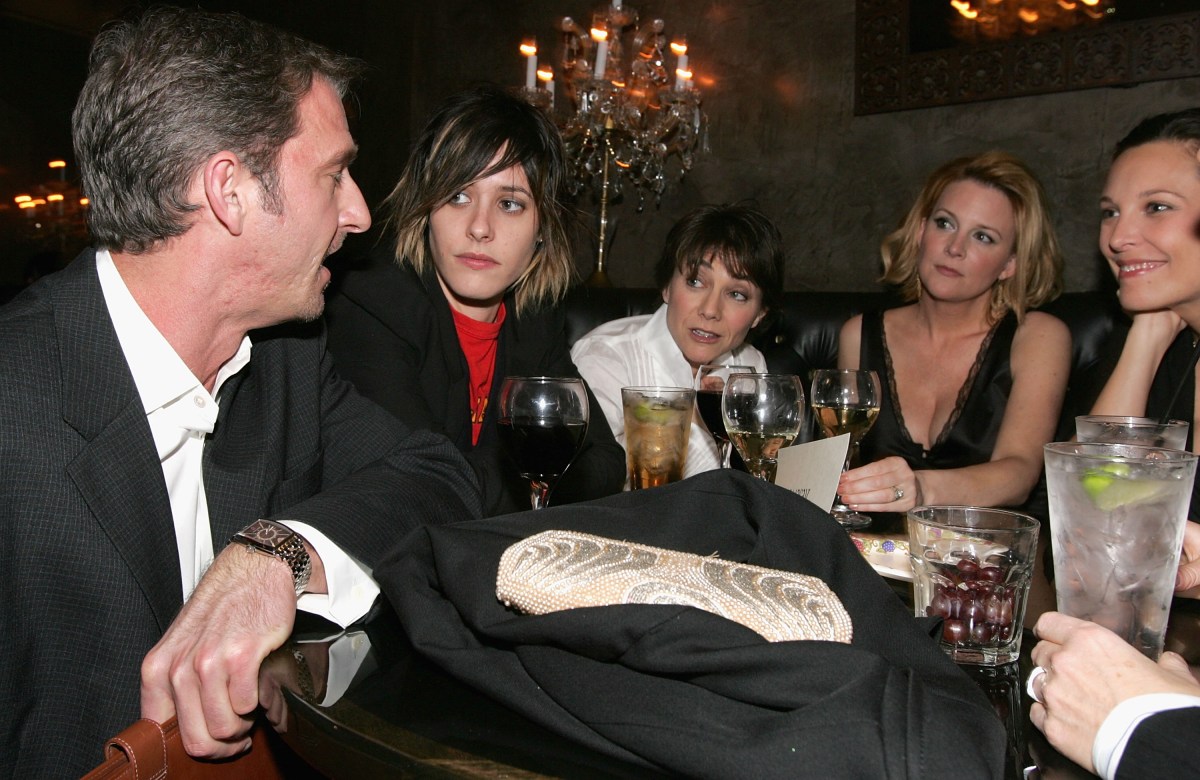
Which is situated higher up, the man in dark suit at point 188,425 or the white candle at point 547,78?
the white candle at point 547,78

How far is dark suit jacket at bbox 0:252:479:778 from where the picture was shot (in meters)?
1.00

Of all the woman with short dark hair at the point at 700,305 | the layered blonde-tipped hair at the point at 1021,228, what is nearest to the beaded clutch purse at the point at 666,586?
the woman with short dark hair at the point at 700,305

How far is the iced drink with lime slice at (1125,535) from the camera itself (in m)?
0.81

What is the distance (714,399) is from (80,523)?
92cm

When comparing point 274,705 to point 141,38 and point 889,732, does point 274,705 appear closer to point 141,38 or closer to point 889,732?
point 889,732

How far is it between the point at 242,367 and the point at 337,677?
0.82 m

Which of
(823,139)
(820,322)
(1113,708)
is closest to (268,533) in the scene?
(1113,708)

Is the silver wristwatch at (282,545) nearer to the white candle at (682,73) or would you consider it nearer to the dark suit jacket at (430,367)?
the dark suit jacket at (430,367)

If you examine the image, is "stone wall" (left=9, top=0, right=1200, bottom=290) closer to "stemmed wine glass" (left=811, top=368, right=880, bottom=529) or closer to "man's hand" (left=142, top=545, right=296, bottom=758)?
"stemmed wine glass" (left=811, top=368, right=880, bottom=529)

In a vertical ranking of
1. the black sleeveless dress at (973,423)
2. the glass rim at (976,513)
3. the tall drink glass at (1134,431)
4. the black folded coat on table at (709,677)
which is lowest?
the black sleeveless dress at (973,423)

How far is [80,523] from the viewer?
1.04m

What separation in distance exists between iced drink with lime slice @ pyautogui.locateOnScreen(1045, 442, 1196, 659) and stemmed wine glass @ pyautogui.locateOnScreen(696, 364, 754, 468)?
2.08 ft

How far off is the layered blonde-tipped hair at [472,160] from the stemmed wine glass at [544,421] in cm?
98

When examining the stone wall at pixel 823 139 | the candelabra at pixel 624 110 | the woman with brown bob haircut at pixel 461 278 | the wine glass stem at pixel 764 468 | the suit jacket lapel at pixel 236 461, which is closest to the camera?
the suit jacket lapel at pixel 236 461
